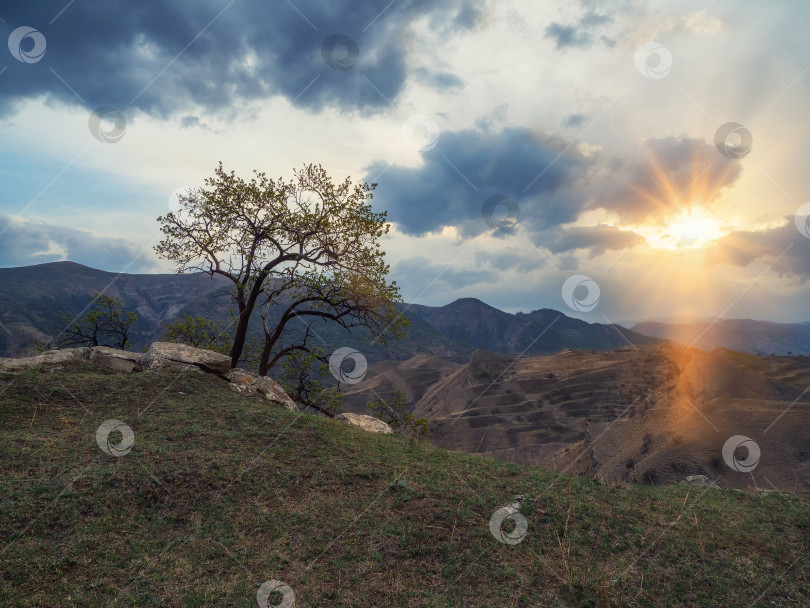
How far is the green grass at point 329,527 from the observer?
6.75m

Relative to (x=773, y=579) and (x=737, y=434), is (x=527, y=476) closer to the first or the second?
(x=773, y=579)

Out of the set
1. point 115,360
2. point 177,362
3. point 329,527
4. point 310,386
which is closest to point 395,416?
point 310,386

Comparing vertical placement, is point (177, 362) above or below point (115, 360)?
above

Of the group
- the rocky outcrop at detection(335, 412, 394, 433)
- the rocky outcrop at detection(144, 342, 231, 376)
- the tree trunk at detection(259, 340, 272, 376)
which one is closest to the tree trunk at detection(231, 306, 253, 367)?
the tree trunk at detection(259, 340, 272, 376)

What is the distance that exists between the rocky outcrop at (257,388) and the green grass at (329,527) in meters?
4.12

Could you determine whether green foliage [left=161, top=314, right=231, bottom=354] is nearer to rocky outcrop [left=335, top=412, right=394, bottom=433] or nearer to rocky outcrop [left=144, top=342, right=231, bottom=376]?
rocky outcrop [left=144, top=342, right=231, bottom=376]

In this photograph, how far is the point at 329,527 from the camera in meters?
8.35

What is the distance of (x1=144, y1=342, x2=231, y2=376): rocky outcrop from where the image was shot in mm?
16500

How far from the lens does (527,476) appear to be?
1154 cm

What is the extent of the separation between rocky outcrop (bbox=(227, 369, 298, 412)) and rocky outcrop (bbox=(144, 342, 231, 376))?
594 mm

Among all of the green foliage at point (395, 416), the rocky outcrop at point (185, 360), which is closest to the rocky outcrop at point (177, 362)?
the rocky outcrop at point (185, 360)

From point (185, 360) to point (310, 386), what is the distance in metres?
6.75

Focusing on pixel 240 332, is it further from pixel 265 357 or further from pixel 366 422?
pixel 366 422

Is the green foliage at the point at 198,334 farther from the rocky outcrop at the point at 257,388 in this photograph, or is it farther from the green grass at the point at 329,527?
the green grass at the point at 329,527
